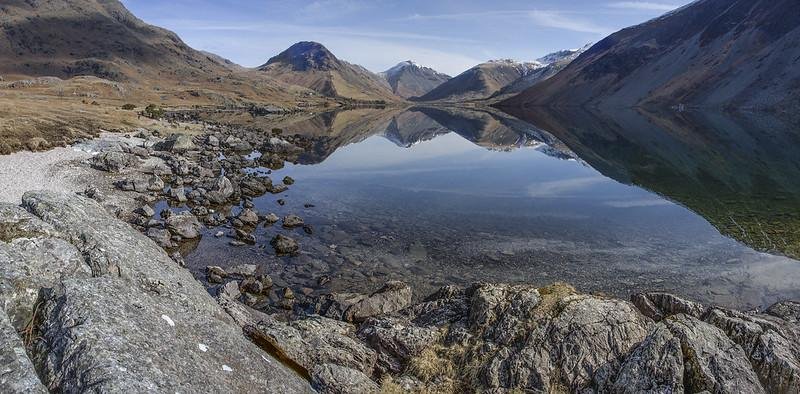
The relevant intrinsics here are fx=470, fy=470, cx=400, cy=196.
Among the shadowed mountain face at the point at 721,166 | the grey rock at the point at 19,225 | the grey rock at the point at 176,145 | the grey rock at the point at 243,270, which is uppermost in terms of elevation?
the shadowed mountain face at the point at 721,166

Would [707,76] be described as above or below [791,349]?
above

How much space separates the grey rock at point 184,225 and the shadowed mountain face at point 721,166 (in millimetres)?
38086

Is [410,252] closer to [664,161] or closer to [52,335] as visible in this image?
[52,335]

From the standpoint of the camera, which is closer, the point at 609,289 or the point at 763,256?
the point at 609,289

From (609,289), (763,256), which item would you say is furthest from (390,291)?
(763,256)

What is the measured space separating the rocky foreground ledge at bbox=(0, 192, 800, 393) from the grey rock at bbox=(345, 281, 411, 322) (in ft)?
8.98

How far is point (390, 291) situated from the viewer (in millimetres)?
21875

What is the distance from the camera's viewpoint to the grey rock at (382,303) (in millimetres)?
20094

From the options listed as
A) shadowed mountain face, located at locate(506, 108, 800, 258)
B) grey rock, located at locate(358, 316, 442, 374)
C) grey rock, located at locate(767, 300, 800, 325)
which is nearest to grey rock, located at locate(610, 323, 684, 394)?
grey rock, located at locate(358, 316, 442, 374)

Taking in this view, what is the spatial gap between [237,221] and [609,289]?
25.3 metres

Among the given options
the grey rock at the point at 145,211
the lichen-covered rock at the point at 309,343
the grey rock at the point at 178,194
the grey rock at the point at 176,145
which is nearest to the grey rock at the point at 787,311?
the lichen-covered rock at the point at 309,343

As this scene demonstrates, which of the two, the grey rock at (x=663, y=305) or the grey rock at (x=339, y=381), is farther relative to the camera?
the grey rock at (x=663, y=305)

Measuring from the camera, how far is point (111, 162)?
153 feet

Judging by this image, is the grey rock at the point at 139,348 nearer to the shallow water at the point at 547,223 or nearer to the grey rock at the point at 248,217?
the shallow water at the point at 547,223
